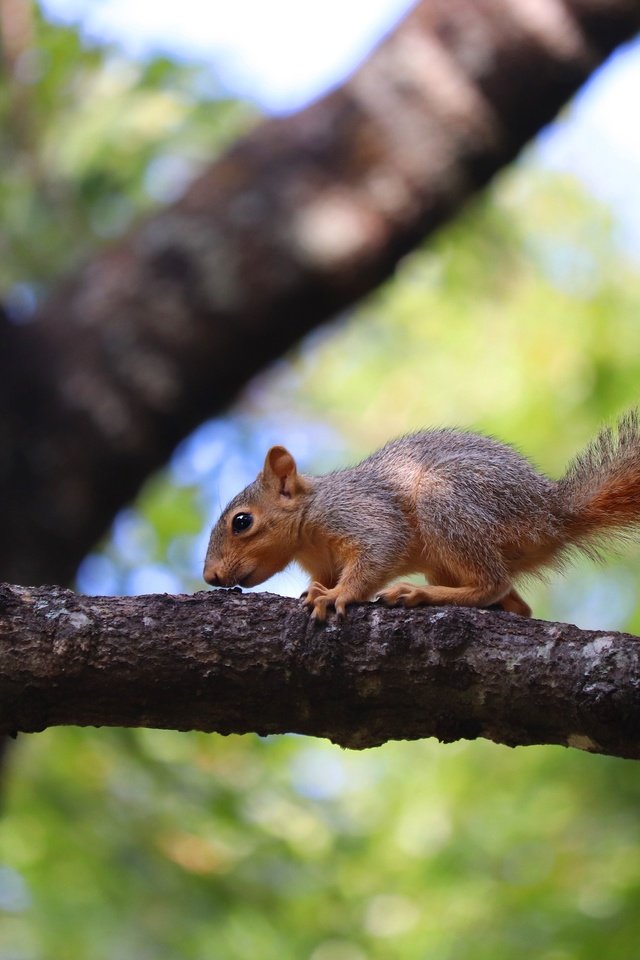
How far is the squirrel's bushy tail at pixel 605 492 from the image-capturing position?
359cm

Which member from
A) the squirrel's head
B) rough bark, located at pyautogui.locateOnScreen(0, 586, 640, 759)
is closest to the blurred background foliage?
the squirrel's head

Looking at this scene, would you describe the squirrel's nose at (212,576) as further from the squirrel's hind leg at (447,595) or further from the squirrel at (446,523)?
the squirrel's hind leg at (447,595)

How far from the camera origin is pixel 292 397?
9.17m

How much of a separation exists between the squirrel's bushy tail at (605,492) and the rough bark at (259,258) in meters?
2.14

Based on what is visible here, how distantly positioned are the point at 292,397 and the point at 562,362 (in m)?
2.20

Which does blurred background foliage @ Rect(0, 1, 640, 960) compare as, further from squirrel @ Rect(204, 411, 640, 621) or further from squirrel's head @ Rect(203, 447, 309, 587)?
squirrel's head @ Rect(203, 447, 309, 587)

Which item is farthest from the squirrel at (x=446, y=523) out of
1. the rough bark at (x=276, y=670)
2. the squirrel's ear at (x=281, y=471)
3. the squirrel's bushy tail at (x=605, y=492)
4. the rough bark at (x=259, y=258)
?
the rough bark at (x=259, y=258)

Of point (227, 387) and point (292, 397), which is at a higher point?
point (292, 397)

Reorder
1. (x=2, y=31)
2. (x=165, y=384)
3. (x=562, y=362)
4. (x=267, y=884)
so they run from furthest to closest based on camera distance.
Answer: (x=562, y=362) → (x=2, y=31) → (x=165, y=384) → (x=267, y=884)

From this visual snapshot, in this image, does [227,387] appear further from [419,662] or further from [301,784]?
[419,662]

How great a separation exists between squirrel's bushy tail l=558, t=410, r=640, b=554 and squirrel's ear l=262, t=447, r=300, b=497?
0.99m

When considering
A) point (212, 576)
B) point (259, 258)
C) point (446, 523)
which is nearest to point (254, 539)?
point (212, 576)

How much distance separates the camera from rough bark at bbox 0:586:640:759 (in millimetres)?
2705

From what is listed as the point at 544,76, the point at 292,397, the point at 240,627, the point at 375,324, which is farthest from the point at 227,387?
the point at 375,324
